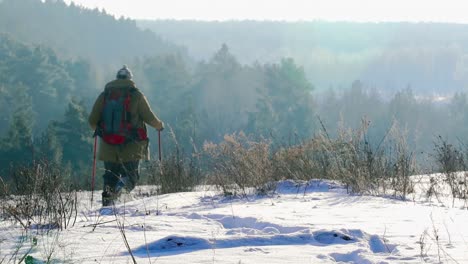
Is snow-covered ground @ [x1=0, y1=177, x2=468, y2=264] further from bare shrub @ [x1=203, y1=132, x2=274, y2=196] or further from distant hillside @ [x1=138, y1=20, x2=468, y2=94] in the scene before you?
distant hillside @ [x1=138, y1=20, x2=468, y2=94]

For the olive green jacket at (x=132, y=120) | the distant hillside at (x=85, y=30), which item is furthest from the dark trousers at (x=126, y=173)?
the distant hillside at (x=85, y=30)

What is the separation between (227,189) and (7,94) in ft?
176

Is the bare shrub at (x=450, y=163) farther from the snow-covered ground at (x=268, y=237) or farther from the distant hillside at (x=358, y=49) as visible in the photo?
the distant hillside at (x=358, y=49)

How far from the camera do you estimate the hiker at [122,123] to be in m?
6.65

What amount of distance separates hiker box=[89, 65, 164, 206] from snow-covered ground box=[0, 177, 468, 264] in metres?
2.42

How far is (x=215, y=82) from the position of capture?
243 ft

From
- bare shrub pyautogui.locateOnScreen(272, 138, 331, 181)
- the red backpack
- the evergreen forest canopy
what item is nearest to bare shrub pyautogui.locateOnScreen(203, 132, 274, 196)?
bare shrub pyautogui.locateOnScreen(272, 138, 331, 181)

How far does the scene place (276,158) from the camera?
703cm

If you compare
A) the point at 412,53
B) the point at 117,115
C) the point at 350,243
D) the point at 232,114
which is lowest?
the point at 350,243

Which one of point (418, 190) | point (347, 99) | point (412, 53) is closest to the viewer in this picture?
point (418, 190)

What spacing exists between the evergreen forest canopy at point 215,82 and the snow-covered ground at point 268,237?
1296 millimetres

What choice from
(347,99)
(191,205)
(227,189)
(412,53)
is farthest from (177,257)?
(412,53)

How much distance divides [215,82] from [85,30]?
58.6 metres

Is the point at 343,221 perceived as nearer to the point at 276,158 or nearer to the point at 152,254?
the point at 152,254
